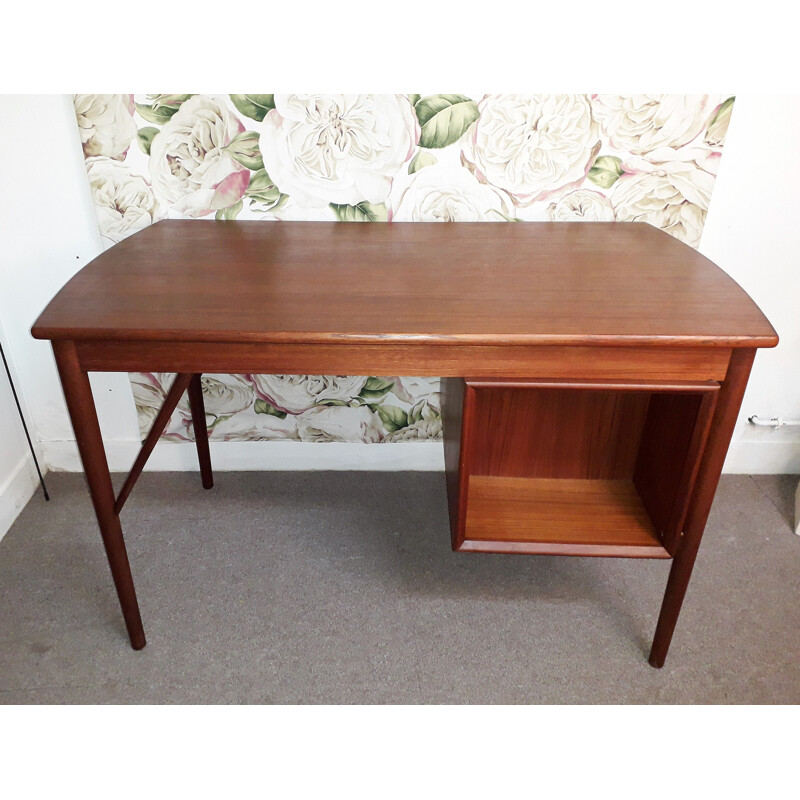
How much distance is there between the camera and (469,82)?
1.44 meters

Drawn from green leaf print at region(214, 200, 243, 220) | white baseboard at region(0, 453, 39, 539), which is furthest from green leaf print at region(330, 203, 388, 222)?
white baseboard at region(0, 453, 39, 539)

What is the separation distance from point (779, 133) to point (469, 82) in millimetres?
725

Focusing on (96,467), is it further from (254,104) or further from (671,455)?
(671,455)

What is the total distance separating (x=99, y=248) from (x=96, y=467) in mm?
668

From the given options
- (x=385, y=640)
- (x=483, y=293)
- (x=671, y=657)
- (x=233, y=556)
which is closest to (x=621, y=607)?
(x=671, y=657)

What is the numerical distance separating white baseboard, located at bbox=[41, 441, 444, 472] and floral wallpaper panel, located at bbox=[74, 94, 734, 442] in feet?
2.07

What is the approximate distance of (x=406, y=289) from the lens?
1201mm

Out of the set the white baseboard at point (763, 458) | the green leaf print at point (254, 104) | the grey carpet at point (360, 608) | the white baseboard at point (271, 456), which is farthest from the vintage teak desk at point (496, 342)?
the white baseboard at point (763, 458)

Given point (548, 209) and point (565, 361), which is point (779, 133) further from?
point (565, 361)

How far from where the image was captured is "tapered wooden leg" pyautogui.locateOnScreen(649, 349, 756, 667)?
109 centimetres

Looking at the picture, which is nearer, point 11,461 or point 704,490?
point 704,490

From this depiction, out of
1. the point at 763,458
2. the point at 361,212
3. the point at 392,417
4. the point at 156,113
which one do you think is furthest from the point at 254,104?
the point at 763,458

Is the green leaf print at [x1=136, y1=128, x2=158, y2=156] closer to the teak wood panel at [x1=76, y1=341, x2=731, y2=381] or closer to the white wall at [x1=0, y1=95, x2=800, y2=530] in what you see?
the white wall at [x1=0, y1=95, x2=800, y2=530]

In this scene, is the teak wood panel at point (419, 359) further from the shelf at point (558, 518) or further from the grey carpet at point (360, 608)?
the grey carpet at point (360, 608)
